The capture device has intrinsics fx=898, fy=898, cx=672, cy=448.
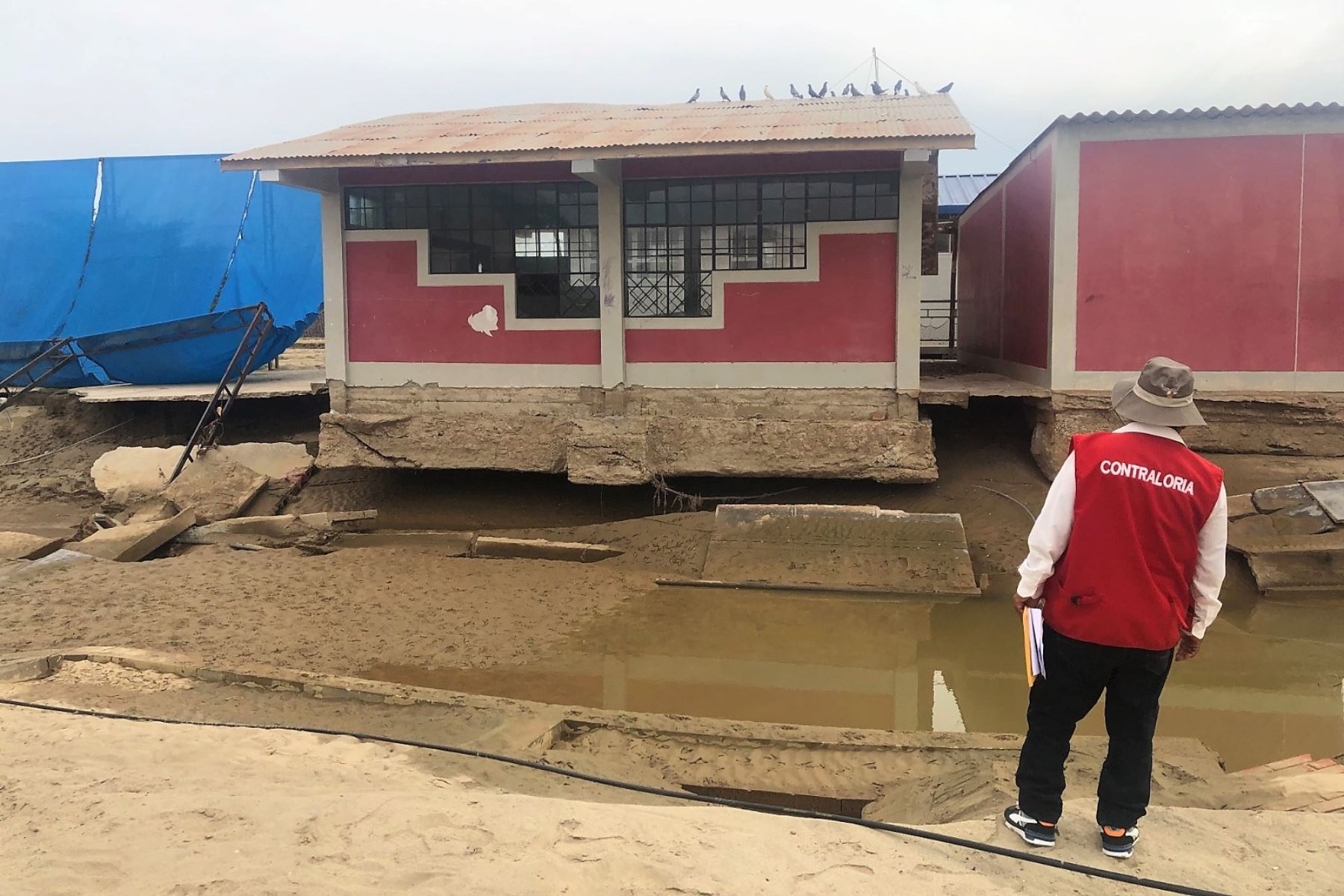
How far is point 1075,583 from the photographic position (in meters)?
3.09

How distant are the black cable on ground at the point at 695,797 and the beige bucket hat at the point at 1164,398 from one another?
4.98 feet

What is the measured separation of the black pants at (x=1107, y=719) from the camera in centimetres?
311

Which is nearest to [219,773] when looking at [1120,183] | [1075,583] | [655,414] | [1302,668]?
[1075,583]

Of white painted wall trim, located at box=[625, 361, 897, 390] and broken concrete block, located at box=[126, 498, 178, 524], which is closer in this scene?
white painted wall trim, located at box=[625, 361, 897, 390]

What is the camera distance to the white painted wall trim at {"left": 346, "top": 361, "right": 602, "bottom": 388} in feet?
32.8

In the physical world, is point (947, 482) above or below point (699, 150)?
below

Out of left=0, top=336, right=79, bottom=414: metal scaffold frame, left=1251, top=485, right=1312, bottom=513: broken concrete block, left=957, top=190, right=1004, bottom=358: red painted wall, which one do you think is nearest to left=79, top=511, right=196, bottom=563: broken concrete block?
left=0, top=336, right=79, bottom=414: metal scaffold frame

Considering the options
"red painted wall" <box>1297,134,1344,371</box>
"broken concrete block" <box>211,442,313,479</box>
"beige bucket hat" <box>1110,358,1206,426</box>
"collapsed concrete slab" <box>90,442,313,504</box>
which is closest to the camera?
"beige bucket hat" <box>1110,358,1206,426</box>

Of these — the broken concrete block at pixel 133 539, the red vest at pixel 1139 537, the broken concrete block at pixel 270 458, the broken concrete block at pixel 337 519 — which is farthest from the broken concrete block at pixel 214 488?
the red vest at pixel 1139 537

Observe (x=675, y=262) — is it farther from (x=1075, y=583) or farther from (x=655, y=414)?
(x=1075, y=583)

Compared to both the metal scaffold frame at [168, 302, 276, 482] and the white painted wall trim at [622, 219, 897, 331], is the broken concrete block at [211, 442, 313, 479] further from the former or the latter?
the white painted wall trim at [622, 219, 897, 331]

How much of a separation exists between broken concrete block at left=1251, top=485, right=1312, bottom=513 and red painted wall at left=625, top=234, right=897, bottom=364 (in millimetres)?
3499

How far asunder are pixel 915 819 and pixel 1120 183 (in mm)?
7251

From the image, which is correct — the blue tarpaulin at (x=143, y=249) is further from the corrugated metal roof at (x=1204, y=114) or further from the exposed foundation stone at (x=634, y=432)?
the corrugated metal roof at (x=1204, y=114)
